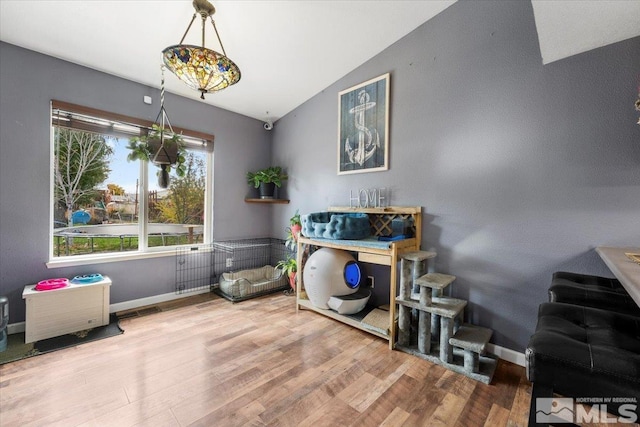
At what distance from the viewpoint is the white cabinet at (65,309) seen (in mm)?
2260

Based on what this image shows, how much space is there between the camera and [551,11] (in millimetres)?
1600

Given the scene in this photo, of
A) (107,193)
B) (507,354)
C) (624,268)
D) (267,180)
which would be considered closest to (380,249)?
(507,354)

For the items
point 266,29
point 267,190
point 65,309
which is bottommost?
point 65,309

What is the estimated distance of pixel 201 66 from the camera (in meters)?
1.63

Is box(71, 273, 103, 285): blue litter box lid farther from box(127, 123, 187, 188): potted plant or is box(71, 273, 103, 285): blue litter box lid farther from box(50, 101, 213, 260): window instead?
box(127, 123, 187, 188): potted plant

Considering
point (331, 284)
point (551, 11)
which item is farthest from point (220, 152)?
point (551, 11)

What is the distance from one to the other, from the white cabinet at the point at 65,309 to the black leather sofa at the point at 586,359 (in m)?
3.32

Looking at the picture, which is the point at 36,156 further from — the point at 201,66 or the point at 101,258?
the point at 201,66

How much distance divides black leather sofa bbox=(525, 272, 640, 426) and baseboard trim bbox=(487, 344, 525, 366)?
0.94m

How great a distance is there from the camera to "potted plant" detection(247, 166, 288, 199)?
150 inches

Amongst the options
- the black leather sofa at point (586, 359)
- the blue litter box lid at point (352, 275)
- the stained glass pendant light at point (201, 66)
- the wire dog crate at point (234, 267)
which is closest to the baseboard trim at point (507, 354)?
the black leather sofa at point (586, 359)

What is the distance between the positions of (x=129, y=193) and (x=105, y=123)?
0.77m

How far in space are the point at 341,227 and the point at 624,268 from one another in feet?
6.05

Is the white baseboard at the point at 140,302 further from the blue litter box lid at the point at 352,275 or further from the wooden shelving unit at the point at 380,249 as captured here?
the blue litter box lid at the point at 352,275
